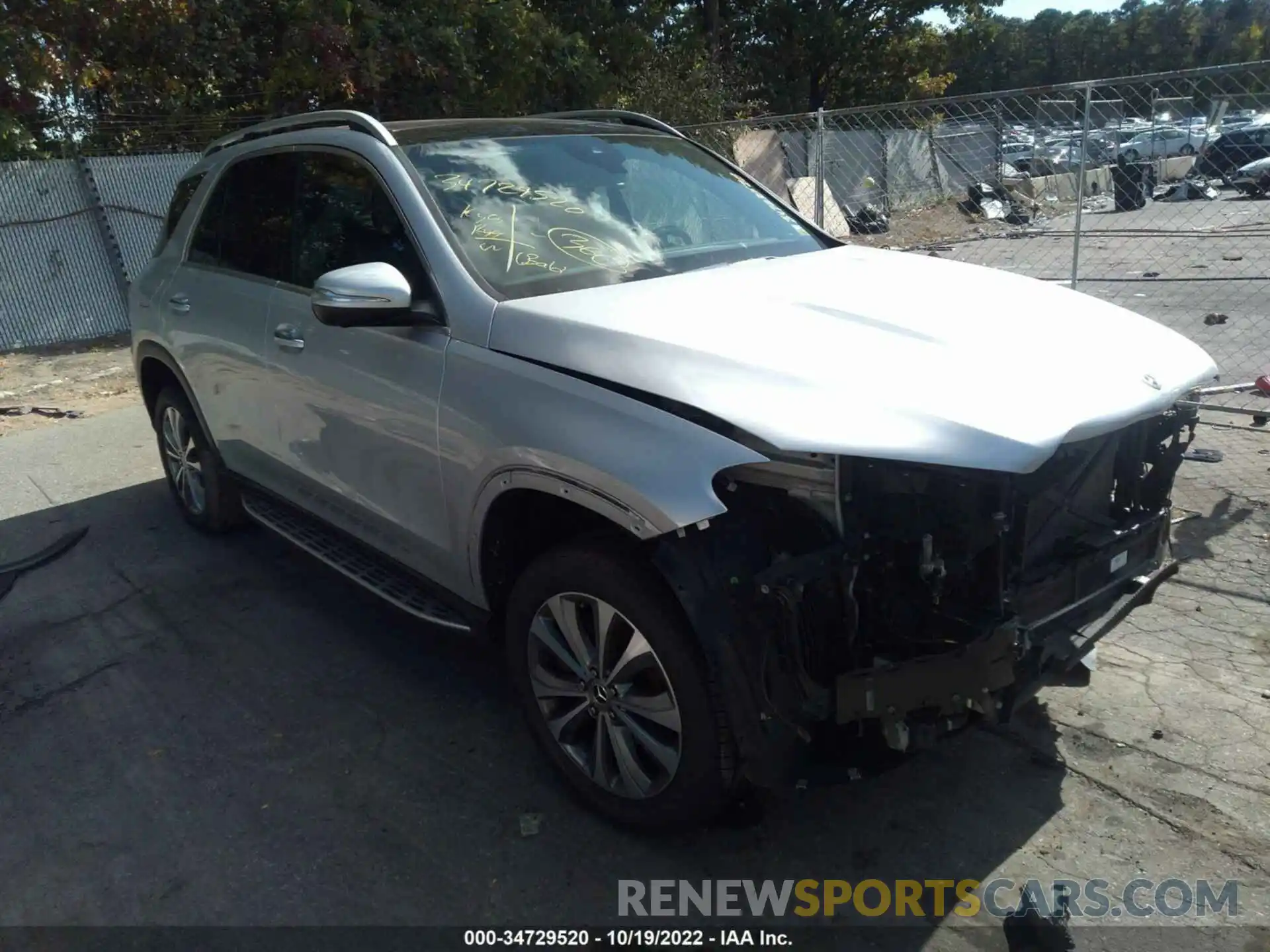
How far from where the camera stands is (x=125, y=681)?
13.7ft

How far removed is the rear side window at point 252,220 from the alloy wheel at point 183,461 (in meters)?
0.92

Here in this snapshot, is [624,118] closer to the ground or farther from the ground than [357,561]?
farther from the ground

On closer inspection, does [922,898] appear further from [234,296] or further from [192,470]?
[192,470]

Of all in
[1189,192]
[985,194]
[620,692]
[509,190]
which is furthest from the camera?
[985,194]

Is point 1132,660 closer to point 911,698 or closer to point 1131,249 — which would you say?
point 911,698

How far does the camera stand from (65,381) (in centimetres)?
1033

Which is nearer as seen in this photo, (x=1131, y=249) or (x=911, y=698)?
(x=911, y=698)

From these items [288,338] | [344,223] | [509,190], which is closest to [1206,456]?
[509,190]

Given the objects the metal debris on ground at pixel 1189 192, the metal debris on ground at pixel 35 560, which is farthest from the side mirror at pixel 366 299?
the metal debris on ground at pixel 1189 192

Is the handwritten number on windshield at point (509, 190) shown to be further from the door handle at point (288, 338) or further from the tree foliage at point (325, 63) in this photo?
the tree foliage at point (325, 63)

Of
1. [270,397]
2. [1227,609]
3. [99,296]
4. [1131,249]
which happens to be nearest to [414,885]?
[270,397]

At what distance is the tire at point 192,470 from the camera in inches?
206

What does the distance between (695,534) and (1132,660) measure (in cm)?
216

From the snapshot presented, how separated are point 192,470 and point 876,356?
403 centimetres
